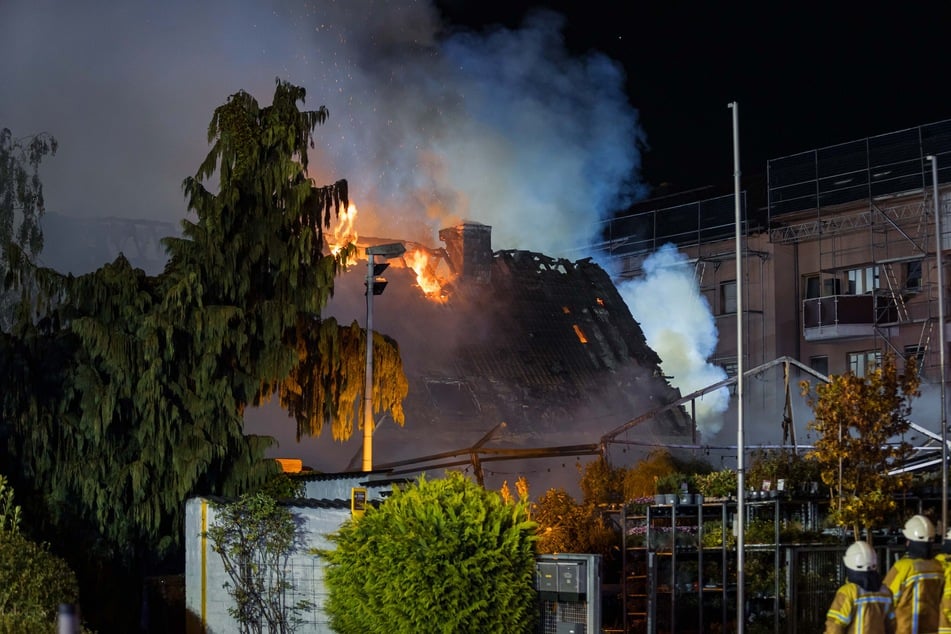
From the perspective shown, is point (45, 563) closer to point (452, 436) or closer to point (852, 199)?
point (452, 436)

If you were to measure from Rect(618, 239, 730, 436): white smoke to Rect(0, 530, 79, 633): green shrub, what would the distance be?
1268 inches

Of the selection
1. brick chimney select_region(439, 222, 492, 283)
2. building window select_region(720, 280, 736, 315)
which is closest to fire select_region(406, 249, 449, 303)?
brick chimney select_region(439, 222, 492, 283)

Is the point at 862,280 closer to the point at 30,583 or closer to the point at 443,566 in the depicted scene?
the point at 443,566

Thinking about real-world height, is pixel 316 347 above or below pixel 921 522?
above

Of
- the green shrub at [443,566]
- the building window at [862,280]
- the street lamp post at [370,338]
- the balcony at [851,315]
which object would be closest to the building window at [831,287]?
the building window at [862,280]

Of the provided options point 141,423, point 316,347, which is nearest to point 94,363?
point 141,423

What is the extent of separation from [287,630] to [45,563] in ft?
9.41

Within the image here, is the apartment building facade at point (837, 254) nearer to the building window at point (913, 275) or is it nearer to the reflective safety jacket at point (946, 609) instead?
the building window at point (913, 275)

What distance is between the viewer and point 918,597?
10781mm

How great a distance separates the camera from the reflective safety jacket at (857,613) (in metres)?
9.59

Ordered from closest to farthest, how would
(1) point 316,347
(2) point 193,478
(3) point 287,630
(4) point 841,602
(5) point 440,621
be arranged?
(4) point 841,602
(5) point 440,621
(3) point 287,630
(2) point 193,478
(1) point 316,347

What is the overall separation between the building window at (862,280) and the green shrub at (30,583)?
3022 cm

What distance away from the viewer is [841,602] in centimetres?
962

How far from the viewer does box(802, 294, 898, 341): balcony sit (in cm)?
3819
